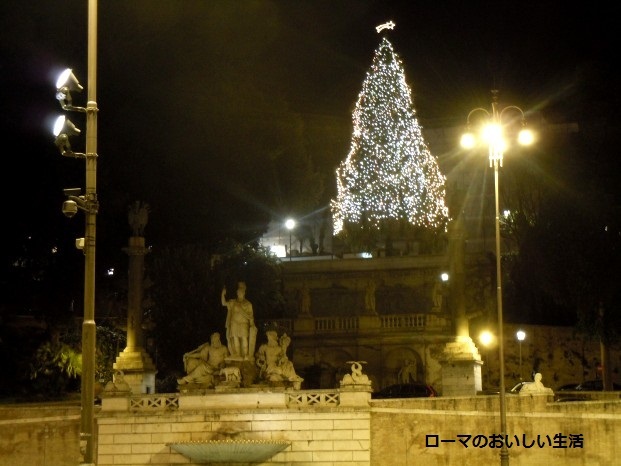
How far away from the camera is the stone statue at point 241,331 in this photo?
90.9 ft

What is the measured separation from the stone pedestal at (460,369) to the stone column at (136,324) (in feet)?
31.3

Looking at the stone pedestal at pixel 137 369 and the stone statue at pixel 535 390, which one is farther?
the stone pedestal at pixel 137 369

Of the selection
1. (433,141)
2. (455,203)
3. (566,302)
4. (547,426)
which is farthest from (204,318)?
(433,141)

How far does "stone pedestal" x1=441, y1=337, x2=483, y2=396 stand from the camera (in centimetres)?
3062

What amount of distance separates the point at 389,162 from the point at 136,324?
13.8m

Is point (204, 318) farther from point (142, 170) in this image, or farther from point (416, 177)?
point (416, 177)

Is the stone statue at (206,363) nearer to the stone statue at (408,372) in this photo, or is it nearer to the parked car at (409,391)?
the parked car at (409,391)

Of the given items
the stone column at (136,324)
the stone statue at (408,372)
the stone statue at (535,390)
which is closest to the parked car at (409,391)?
the stone statue at (535,390)

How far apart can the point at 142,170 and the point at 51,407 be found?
1075cm

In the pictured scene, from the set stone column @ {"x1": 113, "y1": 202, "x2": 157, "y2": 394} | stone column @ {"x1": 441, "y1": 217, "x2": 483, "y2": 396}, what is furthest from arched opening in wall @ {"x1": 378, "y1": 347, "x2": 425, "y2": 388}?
stone column @ {"x1": 113, "y1": 202, "x2": 157, "y2": 394}

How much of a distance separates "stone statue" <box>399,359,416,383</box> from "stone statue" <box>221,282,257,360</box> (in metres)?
12.7

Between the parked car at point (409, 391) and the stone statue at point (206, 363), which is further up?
the stone statue at point (206, 363)

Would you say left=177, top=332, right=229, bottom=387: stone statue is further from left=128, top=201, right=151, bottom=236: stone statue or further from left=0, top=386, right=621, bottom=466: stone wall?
left=128, top=201, right=151, bottom=236: stone statue

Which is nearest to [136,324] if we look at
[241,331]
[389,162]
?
[241,331]
